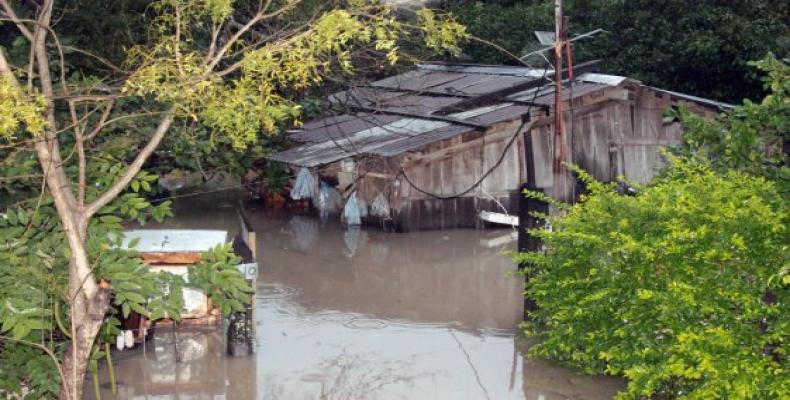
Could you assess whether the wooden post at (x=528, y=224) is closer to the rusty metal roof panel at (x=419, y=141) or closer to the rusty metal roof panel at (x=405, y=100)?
the rusty metal roof panel at (x=419, y=141)

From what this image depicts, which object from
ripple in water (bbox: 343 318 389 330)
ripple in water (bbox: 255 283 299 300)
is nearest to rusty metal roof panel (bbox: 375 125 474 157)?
ripple in water (bbox: 255 283 299 300)

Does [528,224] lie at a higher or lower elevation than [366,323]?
higher

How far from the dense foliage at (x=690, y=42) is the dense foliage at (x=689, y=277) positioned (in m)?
12.8

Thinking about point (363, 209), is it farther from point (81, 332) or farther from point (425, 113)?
point (81, 332)

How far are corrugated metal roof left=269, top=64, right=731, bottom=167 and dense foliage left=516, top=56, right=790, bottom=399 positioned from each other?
666 cm

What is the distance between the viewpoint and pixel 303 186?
2123 centimetres

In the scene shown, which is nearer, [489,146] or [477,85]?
[489,146]

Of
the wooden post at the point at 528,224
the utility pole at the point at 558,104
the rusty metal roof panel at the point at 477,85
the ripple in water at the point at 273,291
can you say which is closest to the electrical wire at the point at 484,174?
the rusty metal roof panel at the point at 477,85

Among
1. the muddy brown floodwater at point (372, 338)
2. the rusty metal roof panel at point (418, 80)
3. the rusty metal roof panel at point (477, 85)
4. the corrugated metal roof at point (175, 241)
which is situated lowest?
the muddy brown floodwater at point (372, 338)

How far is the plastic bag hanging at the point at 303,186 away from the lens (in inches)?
835

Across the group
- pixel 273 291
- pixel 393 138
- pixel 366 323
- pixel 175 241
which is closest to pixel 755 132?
pixel 366 323

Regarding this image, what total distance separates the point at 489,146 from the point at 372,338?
304 inches

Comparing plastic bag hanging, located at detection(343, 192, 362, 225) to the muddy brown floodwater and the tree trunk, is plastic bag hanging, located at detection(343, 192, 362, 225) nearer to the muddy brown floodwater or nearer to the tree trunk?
the muddy brown floodwater

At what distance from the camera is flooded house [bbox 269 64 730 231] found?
19109 millimetres
